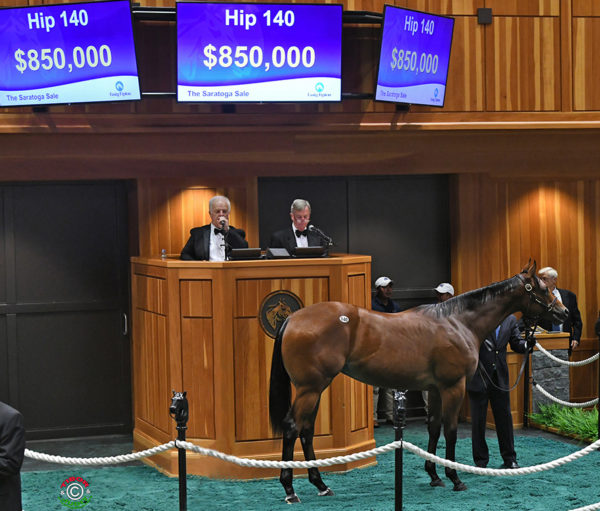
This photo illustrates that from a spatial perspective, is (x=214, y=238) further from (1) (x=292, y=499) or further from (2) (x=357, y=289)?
(1) (x=292, y=499)

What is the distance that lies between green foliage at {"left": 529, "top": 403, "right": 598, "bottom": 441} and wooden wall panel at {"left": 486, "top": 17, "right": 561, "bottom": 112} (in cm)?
338

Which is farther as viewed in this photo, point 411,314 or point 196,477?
point 196,477

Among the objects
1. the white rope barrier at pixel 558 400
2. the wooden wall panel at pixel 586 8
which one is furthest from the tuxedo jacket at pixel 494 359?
the wooden wall panel at pixel 586 8

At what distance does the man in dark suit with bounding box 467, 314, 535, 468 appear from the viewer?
9.40 meters

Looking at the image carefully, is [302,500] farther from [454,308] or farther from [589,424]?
[589,424]

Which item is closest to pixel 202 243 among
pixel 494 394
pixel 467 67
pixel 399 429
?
pixel 494 394

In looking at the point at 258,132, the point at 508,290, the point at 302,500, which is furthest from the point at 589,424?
the point at 258,132

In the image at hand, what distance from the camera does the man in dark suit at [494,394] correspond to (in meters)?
9.40

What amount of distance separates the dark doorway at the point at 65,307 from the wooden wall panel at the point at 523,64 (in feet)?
14.4

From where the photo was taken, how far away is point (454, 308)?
8.77 meters

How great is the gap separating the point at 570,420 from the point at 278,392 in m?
3.95

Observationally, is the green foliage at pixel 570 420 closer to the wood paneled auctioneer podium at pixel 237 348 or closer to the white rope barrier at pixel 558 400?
the white rope barrier at pixel 558 400

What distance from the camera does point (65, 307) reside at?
37.1ft

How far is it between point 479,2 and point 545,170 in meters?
2.13
